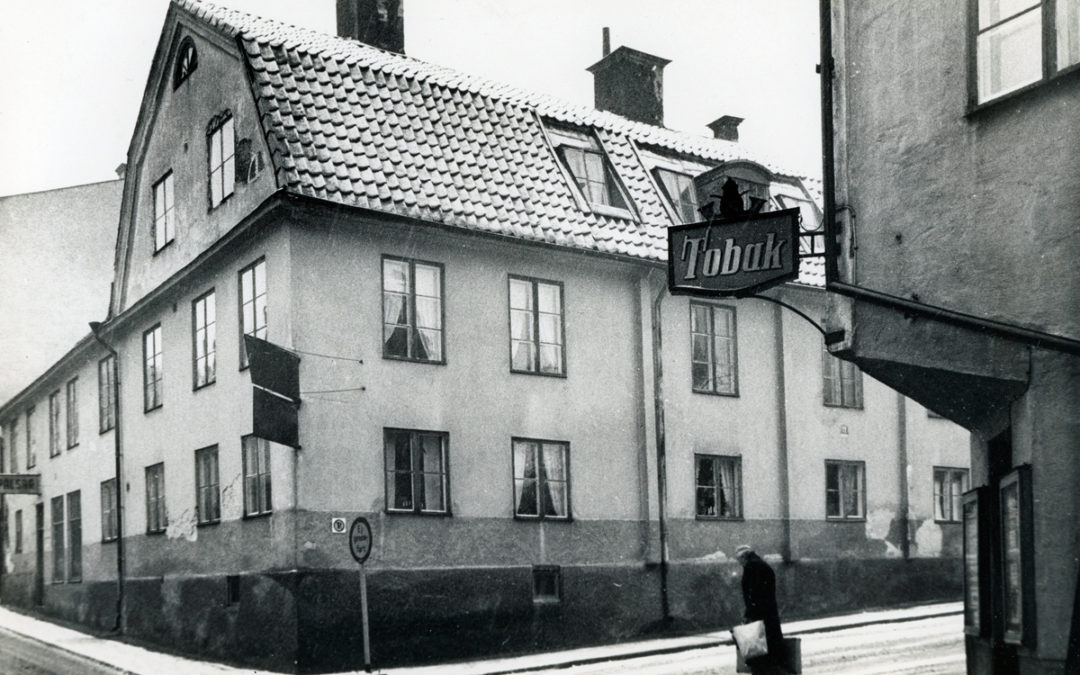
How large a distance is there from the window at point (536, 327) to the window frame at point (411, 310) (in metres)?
1.29

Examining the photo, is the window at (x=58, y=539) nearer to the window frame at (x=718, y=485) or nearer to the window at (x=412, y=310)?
the window at (x=412, y=310)

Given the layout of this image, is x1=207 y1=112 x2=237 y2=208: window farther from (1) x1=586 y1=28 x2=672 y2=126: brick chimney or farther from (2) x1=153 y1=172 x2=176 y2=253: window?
(1) x1=586 y1=28 x2=672 y2=126: brick chimney

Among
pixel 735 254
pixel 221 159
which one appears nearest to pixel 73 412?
pixel 221 159

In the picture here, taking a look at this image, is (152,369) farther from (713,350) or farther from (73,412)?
(713,350)

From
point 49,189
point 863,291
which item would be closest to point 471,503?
point 863,291

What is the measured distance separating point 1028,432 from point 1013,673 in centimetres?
186

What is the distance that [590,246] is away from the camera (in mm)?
19953

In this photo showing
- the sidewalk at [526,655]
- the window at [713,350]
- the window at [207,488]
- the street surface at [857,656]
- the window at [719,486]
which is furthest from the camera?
the window at [713,350]

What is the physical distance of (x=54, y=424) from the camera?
30.9 m

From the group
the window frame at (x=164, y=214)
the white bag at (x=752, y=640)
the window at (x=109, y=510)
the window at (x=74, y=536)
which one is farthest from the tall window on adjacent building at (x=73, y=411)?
the white bag at (x=752, y=640)

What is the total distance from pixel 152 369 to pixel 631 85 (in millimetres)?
11700

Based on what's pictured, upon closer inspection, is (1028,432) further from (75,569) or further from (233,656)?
(75,569)

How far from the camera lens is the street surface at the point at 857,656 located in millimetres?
13922

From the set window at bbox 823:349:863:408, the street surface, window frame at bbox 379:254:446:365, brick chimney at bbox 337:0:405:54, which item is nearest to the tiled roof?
window frame at bbox 379:254:446:365
